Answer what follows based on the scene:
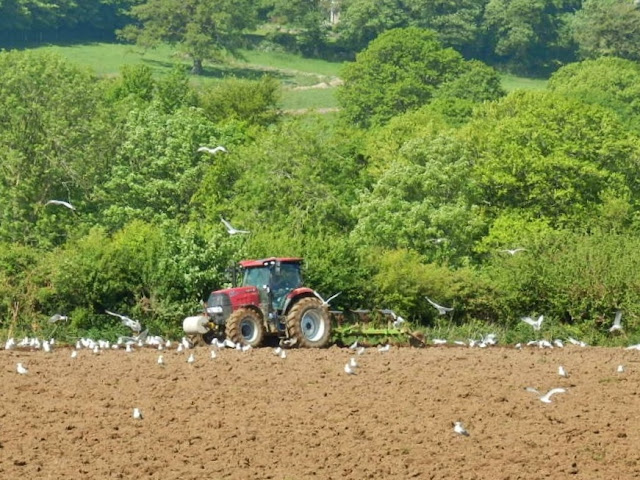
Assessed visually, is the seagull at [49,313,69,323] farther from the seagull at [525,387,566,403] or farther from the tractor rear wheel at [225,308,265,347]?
the seagull at [525,387,566,403]

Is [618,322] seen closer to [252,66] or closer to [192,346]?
[192,346]

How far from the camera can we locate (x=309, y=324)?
102 feet

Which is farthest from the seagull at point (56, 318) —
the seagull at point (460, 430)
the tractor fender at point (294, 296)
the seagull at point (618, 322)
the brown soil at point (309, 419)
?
the seagull at point (460, 430)

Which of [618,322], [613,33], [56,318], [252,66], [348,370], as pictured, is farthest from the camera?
[613,33]

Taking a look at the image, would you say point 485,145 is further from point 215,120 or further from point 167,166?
point 215,120

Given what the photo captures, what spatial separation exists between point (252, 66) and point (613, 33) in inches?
1476

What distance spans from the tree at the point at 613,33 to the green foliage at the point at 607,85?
2760 cm

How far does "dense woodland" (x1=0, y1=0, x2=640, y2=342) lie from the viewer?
40.2 m

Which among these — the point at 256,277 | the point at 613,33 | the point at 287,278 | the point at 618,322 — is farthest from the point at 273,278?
the point at 613,33

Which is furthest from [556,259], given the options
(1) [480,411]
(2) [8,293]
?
(1) [480,411]

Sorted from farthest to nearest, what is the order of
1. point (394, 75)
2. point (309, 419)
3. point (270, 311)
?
1. point (394, 75)
2. point (270, 311)
3. point (309, 419)

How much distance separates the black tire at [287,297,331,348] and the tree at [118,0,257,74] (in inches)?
3499

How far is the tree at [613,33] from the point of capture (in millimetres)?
128375

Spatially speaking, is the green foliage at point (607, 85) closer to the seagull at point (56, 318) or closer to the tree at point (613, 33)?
the tree at point (613, 33)
